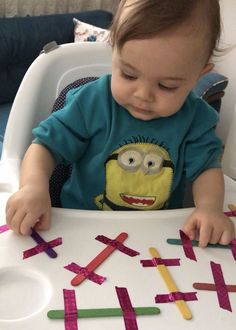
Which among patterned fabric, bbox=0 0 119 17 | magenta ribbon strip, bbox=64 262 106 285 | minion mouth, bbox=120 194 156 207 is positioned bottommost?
patterned fabric, bbox=0 0 119 17

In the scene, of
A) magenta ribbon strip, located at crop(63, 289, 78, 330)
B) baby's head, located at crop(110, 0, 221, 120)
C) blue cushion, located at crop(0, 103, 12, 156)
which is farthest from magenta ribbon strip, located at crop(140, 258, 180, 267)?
blue cushion, located at crop(0, 103, 12, 156)

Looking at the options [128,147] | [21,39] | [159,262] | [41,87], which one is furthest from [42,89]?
[21,39]

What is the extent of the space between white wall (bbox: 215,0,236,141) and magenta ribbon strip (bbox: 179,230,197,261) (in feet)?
4.73

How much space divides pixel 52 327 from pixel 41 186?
0.73 ft

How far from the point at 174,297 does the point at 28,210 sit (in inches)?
8.5

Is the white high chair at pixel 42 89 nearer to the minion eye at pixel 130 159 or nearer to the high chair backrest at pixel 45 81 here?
the high chair backrest at pixel 45 81

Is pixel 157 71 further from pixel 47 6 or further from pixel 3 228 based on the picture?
pixel 47 6

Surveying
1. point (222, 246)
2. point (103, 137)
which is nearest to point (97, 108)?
point (103, 137)

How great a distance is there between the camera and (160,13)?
2.00 ft

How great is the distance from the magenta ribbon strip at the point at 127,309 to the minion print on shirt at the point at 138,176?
0.26 meters

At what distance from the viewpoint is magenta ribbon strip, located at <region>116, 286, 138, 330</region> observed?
19.5 inches

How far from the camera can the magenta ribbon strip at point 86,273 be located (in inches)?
21.8

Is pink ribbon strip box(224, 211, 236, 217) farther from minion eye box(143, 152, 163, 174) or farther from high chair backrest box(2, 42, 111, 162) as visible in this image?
high chair backrest box(2, 42, 111, 162)

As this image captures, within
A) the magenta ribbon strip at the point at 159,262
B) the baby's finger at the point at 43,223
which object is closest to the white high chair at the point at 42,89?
the baby's finger at the point at 43,223
